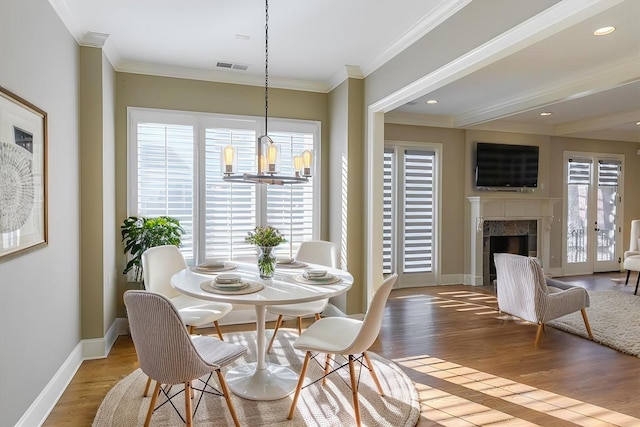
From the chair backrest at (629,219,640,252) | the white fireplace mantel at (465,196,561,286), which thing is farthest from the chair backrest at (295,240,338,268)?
the chair backrest at (629,219,640,252)

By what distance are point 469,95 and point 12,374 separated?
5252 mm

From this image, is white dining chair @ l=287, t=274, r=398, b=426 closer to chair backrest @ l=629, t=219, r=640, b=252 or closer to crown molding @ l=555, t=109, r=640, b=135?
crown molding @ l=555, t=109, r=640, b=135

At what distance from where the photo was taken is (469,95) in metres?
5.16

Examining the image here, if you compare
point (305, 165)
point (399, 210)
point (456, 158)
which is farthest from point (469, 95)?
point (305, 165)

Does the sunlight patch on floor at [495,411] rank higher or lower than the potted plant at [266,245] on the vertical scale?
lower

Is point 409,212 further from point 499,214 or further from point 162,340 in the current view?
point 162,340

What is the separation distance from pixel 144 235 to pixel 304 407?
2.29 metres

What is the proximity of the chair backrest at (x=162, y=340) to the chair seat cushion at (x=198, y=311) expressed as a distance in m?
0.74

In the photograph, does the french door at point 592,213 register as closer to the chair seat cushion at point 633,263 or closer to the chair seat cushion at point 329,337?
the chair seat cushion at point 633,263

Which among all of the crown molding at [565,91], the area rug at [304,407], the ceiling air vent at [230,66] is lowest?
the area rug at [304,407]

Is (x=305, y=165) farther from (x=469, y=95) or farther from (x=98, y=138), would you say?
(x=469, y=95)

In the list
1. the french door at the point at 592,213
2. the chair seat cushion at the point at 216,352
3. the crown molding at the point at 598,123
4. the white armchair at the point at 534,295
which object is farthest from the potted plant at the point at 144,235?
the french door at the point at 592,213

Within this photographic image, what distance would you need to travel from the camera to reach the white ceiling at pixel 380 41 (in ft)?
8.34

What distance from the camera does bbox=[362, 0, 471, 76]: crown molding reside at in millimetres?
2797
